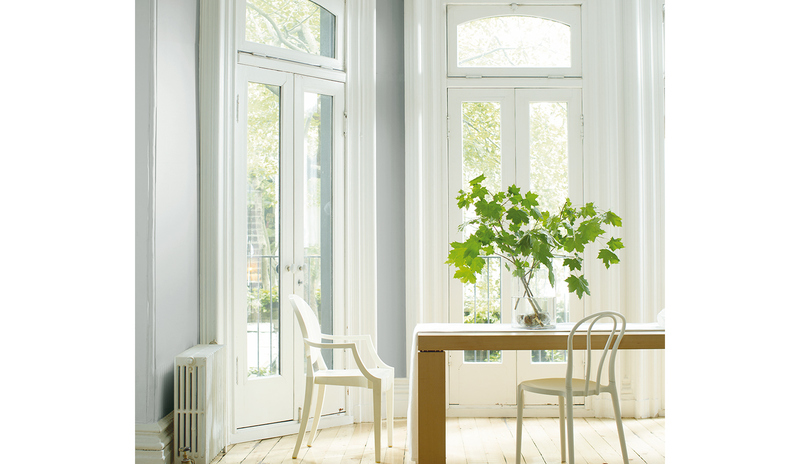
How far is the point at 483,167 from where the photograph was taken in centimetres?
374

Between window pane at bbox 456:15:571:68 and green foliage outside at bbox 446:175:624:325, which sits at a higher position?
window pane at bbox 456:15:571:68

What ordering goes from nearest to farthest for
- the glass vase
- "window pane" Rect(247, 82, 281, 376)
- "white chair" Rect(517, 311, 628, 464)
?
"white chair" Rect(517, 311, 628, 464), the glass vase, "window pane" Rect(247, 82, 281, 376)

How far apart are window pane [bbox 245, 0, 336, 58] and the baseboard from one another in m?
2.11

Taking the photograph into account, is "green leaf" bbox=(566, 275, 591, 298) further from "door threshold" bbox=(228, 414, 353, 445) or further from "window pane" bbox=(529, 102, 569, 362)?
"door threshold" bbox=(228, 414, 353, 445)

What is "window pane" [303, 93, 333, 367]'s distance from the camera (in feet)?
11.0

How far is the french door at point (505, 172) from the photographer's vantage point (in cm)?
366

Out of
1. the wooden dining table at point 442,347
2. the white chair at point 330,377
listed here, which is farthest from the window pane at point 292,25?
the wooden dining table at point 442,347

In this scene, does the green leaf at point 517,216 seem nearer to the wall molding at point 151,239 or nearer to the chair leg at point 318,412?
the chair leg at point 318,412

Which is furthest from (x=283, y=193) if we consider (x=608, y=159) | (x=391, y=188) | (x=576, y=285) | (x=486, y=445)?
(x=608, y=159)

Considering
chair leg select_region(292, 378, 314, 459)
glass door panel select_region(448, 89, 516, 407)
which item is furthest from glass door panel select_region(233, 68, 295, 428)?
glass door panel select_region(448, 89, 516, 407)

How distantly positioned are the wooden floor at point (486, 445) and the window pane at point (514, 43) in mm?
2372
